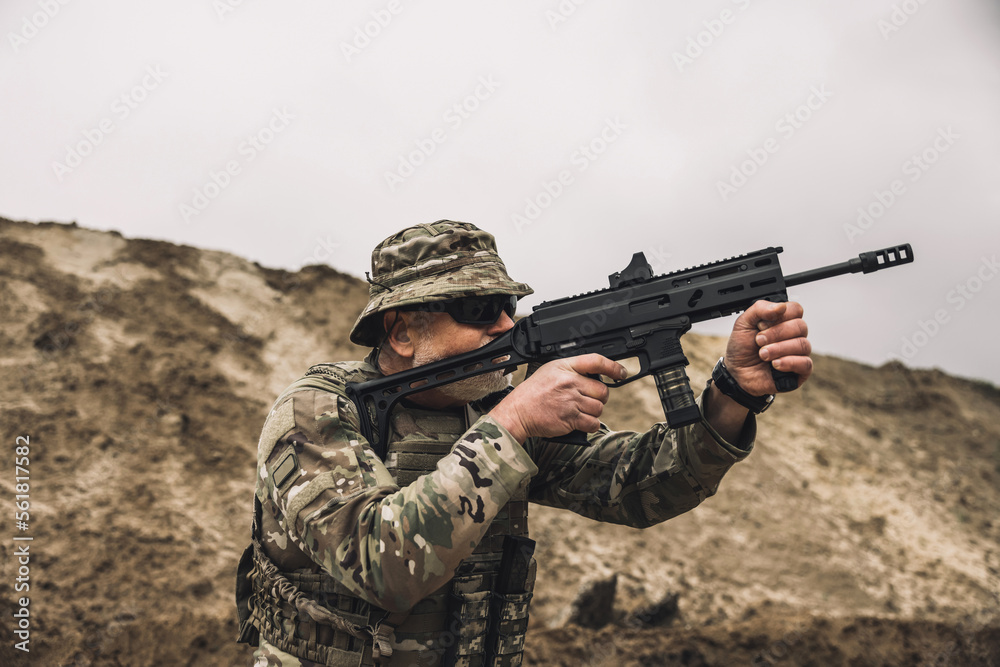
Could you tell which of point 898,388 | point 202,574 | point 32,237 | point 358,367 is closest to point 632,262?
point 358,367

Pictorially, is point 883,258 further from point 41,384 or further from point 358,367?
point 41,384

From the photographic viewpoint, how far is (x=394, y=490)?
237 cm

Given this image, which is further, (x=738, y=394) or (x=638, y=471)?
(x=638, y=471)

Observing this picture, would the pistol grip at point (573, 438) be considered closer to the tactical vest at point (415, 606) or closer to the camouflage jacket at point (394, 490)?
the camouflage jacket at point (394, 490)

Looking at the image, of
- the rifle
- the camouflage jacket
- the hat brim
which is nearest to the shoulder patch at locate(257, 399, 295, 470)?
the camouflage jacket

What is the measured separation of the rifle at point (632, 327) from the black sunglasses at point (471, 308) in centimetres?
14

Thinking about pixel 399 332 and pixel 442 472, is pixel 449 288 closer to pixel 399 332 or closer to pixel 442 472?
pixel 399 332

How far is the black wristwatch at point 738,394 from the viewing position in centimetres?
265

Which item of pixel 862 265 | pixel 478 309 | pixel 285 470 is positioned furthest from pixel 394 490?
pixel 862 265

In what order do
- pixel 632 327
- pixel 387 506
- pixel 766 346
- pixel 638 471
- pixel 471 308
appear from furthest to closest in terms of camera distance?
1. pixel 638 471
2. pixel 471 308
3. pixel 632 327
4. pixel 766 346
5. pixel 387 506

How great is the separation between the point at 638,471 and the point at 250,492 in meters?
7.32

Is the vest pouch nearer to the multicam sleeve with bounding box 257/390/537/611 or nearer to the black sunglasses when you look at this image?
the multicam sleeve with bounding box 257/390/537/611

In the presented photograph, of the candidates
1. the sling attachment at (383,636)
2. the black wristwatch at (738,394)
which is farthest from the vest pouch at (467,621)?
the black wristwatch at (738,394)

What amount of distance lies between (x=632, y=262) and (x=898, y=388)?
53.4 feet
